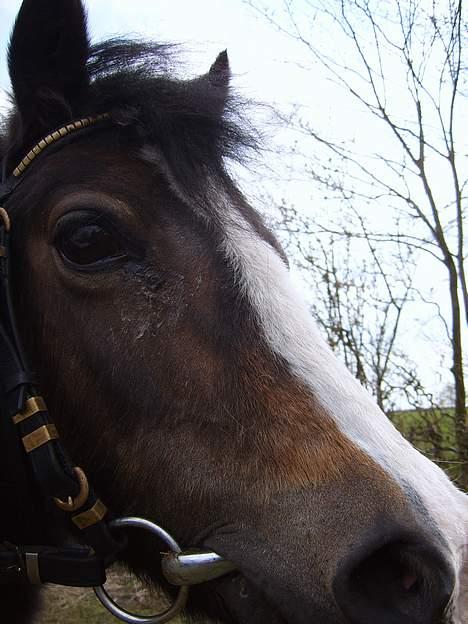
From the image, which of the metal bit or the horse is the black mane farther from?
the metal bit

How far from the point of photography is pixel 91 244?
71.1 inches

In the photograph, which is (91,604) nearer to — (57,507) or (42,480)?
(57,507)

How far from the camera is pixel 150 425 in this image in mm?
1710

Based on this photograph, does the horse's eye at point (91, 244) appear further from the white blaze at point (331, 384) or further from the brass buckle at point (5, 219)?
the white blaze at point (331, 384)

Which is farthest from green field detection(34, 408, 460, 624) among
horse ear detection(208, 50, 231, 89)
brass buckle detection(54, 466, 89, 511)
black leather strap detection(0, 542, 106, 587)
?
horse ear detection(208, 50, 231, 89)

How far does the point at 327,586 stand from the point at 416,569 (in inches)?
8.5

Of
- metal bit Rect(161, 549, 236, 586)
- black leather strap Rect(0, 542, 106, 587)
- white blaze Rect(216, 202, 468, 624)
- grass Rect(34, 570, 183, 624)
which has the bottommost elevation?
grass Rect(34, 570, 183, 624)

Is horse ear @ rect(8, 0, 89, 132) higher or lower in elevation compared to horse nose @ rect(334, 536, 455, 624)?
higher

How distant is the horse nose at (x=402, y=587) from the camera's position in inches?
53.3

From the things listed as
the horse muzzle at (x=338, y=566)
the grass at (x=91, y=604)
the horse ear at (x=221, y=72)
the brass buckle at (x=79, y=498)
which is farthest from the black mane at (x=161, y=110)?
the grass at (x=91, y=604)

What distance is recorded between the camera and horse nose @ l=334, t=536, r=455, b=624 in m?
1.35

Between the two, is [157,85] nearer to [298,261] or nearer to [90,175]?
[90,175]

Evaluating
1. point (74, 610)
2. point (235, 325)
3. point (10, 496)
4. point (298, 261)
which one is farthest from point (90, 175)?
point (298, 261)

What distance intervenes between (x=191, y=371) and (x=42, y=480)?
0.56m
